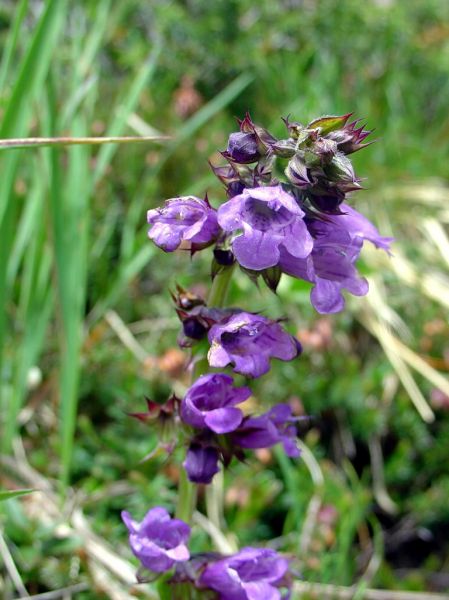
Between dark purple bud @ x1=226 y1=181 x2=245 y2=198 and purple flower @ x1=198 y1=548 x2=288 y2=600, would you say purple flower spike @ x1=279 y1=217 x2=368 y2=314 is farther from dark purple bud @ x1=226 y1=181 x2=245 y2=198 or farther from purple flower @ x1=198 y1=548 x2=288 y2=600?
purple flower @ x1=198 y1=548 x2=288 y2=600

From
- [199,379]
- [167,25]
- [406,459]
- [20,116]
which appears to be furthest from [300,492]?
[167,25]

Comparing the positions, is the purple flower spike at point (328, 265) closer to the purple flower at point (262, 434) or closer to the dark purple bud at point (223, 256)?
the dark purple bud at point (223, 256)

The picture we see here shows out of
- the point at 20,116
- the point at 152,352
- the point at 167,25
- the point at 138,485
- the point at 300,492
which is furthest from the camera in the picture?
the point at 167,25

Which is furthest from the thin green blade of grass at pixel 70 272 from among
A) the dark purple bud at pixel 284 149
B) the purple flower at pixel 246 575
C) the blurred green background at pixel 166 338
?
the dark purple bud at pixel 284 149

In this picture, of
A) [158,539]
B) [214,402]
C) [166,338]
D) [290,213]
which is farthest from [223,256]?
[166,338]

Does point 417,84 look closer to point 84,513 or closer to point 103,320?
point 103,320

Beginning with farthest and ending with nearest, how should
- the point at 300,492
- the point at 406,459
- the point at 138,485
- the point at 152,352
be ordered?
the point at 152,352
the point at 406,459
the point at 300,492
the point at 138,485
